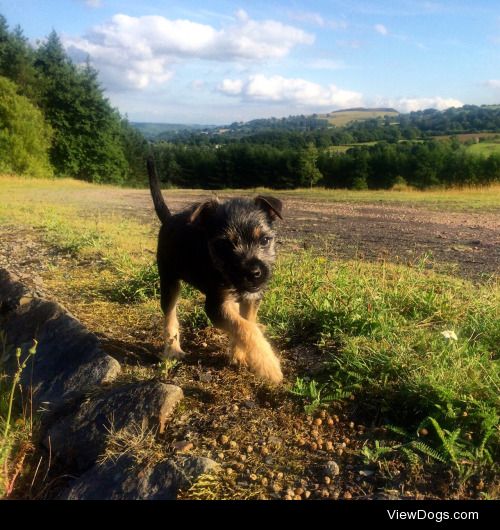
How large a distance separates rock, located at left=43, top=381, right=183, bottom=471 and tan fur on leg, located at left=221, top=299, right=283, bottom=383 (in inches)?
23.0

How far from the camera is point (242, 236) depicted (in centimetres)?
436

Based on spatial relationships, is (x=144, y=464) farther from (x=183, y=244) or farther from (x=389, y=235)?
(x=389, y=235)

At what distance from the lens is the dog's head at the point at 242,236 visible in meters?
4.12

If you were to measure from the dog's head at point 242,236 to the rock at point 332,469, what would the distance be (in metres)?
1.77

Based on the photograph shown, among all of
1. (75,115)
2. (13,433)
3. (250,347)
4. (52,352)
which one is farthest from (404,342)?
(75,115)

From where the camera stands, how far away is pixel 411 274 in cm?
526

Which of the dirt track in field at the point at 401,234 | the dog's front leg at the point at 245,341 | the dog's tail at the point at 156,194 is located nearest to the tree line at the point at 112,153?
the dirt track in field at the point at 401,234

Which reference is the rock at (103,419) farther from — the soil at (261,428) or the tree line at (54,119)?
the tree line at (54,119)

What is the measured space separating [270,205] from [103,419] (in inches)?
93.4

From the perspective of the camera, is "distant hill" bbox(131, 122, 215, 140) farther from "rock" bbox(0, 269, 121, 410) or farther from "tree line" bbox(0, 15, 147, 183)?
"rock" bbox(0, 269, 121, 410)
